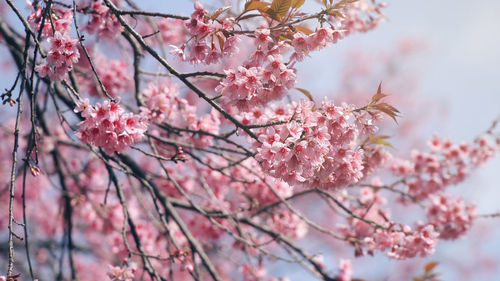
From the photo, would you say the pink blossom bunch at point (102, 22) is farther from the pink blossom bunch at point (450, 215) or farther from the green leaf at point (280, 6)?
the pink blossom bunch at point (450, 215)

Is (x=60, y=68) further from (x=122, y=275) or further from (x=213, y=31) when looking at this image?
(x=122, y=275)

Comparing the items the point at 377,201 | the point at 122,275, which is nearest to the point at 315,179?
the point at 122,275

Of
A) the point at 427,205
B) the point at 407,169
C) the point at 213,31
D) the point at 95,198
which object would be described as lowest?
the point at 213,31

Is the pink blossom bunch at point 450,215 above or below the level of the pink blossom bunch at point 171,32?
below

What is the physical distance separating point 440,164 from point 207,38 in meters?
3.13

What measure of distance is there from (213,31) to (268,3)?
268 mm

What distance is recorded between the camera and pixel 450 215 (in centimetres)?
365

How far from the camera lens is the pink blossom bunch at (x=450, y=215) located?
3617 millimetres

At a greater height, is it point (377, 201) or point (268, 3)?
point (377, 201)

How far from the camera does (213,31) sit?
176 cm

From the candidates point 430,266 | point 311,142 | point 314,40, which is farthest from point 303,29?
point 430,266

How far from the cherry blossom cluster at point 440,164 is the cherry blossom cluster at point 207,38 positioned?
271cm

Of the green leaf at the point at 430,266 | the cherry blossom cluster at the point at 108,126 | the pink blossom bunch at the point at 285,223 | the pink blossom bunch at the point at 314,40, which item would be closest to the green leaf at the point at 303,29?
the pink blossom bunch at the point at 314,40

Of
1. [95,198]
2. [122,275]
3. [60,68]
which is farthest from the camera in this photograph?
[95,198]
